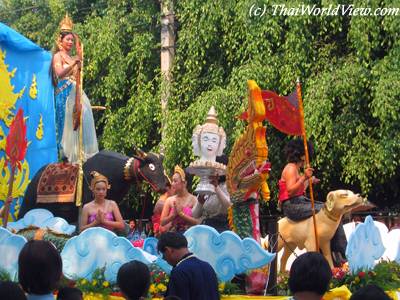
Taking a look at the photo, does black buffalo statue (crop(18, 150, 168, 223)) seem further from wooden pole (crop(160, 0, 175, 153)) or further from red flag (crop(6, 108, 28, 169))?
wooden pole (crop(160, 0, 175, 153))

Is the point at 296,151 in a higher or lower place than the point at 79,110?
lower

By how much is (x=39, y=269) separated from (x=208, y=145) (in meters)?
5.27

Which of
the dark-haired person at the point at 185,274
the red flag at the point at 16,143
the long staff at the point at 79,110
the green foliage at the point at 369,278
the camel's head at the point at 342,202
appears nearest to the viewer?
the dark-haired person at the point at 185,274

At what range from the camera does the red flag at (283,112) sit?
1052 cm

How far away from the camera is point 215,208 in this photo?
10281 millimetres

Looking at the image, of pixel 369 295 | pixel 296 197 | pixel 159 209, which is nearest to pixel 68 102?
pixel 159 209

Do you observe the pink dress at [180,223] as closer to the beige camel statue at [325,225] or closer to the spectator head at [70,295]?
the beige camel statue at [325,225]

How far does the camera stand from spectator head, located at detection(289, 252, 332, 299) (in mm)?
5070

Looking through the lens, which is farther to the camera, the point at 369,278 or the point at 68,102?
the point at 68,102

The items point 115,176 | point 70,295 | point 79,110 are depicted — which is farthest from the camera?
point 79,110

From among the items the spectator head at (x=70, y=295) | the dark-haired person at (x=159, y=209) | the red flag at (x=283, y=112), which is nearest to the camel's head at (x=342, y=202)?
the red flag at (x=283, y=112)

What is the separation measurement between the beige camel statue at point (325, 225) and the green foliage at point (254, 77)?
5.49 meters

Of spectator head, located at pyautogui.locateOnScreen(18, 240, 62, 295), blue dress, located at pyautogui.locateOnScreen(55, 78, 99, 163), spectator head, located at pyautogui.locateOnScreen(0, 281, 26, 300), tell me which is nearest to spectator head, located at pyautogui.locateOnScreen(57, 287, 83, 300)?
spectator head, located at pyautogui.locateOnScreen(18, 240, 62, 295)

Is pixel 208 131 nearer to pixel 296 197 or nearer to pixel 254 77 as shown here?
pixel 296 197
